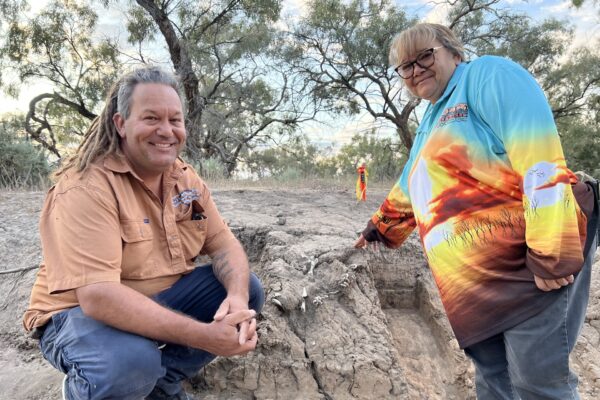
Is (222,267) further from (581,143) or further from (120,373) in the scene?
(581,143)

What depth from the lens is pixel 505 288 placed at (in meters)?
1.58

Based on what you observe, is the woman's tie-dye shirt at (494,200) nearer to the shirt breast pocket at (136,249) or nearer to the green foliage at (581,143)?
the shirt breast pocket at (136,249)

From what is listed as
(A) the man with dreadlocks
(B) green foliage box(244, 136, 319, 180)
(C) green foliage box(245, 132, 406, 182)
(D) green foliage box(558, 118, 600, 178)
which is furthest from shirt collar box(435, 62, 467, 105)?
(D) green foliage box(558, 118, 600, 178)

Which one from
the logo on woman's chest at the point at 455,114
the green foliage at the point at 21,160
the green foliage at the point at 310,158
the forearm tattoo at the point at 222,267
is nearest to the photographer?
the logo on woman's chest at the point at 455,114

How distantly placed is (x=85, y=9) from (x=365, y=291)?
12588 millimetres

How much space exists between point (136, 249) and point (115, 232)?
0.45 feet

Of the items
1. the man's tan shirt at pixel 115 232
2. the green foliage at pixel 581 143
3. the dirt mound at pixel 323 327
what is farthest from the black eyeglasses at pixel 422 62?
the green foliage at pixel 581 143

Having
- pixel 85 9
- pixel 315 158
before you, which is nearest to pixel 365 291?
pixel 85 9

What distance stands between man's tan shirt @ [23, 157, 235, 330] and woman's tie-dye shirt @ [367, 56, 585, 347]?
1.07m

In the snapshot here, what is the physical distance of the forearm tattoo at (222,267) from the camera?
2.21 meters

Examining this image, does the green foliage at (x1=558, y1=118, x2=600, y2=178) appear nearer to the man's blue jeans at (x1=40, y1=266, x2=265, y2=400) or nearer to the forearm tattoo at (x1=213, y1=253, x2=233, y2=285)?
the forearm tattoo at (x1=213, y1=253, x2=233, y2=285)

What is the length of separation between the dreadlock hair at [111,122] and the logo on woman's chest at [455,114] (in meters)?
1.14

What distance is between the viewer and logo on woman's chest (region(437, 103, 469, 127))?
1.67 meters

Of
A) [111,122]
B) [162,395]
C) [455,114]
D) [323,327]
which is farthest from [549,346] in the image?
[111,122]
